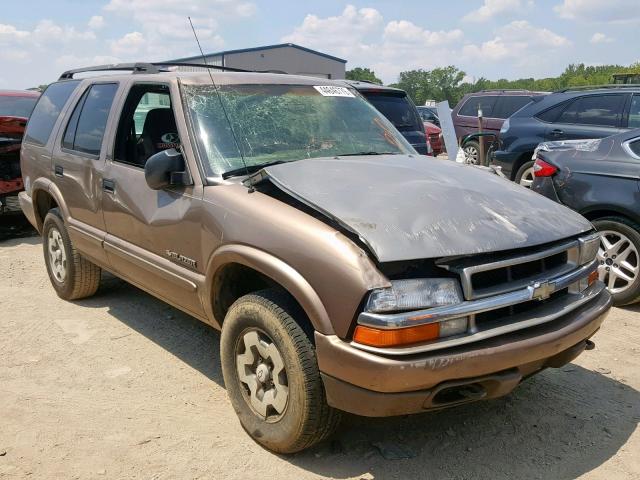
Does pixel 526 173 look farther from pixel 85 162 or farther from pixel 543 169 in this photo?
pixel 85 162

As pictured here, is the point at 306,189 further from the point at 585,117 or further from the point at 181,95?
the point at 585,117

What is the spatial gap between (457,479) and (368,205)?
1372 millimetres

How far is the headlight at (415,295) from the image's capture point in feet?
8.11

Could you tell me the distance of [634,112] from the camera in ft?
26.2

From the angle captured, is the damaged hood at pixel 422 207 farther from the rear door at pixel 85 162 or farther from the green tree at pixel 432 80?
the green tree at pixel 432 80

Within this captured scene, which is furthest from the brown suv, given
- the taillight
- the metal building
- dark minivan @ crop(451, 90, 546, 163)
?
the metal building

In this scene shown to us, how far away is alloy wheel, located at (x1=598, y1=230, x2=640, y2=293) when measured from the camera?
5.00 metres

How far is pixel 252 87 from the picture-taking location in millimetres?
3914

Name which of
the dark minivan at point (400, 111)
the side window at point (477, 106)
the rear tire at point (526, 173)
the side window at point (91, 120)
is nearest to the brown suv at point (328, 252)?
the side window at point (91, 120)

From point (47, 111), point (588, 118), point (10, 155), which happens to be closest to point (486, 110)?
point (588, 118)

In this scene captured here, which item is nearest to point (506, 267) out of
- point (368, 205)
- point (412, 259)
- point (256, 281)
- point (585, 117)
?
point (412, 259)

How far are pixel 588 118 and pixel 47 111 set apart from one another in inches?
279

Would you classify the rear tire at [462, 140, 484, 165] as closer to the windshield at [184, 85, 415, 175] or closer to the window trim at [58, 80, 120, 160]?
the windshield at [184, 85, 415, 175]

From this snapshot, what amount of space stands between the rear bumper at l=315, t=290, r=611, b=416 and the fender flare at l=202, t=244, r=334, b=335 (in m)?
0.08
